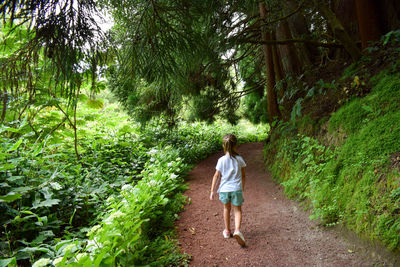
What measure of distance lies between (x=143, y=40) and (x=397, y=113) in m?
3.29

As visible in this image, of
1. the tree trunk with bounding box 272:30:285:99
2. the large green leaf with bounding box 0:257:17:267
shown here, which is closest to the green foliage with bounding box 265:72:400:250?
the tree trunk with bounding box 272:30:285:99

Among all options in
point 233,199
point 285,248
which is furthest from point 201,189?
point 285,248

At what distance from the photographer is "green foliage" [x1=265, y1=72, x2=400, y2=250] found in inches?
89.2

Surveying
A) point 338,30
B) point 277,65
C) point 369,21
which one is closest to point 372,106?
point 338,30

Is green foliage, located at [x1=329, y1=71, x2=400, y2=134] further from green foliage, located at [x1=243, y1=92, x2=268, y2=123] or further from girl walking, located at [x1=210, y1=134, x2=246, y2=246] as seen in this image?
green foliage, located at [x1=243, y1=92, x2=268, y2=123]

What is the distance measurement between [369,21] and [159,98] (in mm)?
4388

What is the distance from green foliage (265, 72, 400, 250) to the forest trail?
0.87 feet

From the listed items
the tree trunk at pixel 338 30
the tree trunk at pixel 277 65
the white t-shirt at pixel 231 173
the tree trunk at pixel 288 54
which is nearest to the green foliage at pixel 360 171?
the tree trunk at pixel 338 30

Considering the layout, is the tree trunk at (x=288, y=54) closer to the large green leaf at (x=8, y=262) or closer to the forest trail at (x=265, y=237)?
the forest trail at (x=265, y=237)

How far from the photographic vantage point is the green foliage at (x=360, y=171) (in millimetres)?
2266

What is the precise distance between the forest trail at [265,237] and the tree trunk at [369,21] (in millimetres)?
3499

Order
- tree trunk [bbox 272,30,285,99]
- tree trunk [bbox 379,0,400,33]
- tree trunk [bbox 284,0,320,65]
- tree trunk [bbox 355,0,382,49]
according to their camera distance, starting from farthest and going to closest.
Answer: tree trunk [bbox 272,30,285,99], tree trunk [bbox 284,0,320,65], tree trunk [bbox 355,0,382,49], tree trunk [bbox 379,0,400,33]

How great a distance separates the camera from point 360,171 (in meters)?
2.79

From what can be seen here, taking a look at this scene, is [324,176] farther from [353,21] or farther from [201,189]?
[353,21]
